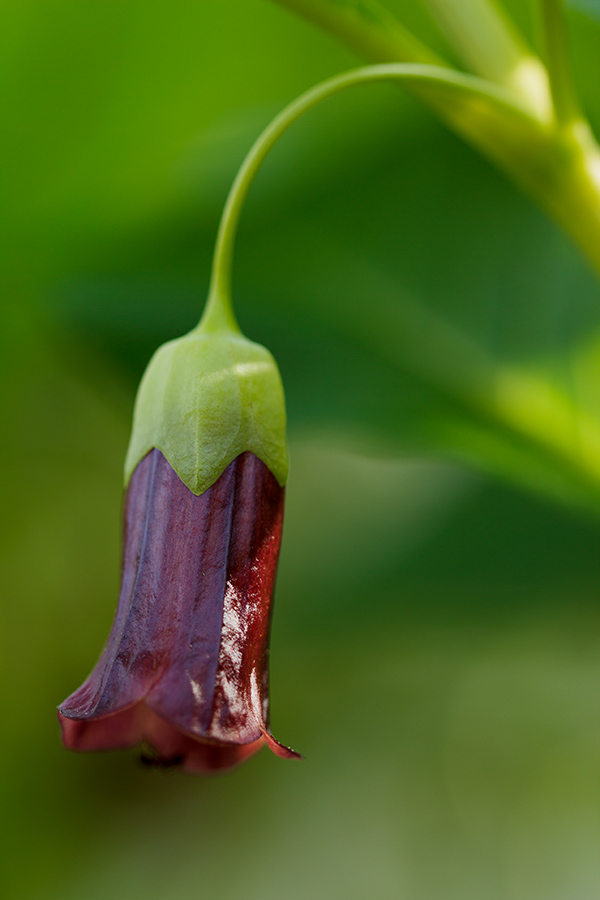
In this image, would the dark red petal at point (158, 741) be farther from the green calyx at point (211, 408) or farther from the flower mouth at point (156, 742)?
the green calyx at point (211, 408)

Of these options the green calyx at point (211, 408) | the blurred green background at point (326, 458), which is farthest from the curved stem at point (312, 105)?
the blurred green background at point (326, 458)

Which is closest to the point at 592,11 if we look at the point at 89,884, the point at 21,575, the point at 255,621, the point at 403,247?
the point at 403,247

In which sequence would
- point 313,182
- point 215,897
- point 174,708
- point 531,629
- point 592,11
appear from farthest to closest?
point 215,897 → point 531,629 → point 313,182 → point 592,11 → point 174,708

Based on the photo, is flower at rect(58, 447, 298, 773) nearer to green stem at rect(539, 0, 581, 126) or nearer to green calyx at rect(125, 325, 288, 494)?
green calyx at rect(125, 325, 288, 494)

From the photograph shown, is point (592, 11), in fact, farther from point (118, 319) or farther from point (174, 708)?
point (174, 708)

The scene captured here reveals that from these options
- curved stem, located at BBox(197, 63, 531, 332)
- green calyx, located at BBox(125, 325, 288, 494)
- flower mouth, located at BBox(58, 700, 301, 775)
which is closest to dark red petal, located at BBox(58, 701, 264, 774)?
flower mouth, located at BBox(58, 700, 301, 775)

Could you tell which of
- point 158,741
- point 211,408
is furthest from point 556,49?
point 158,741
